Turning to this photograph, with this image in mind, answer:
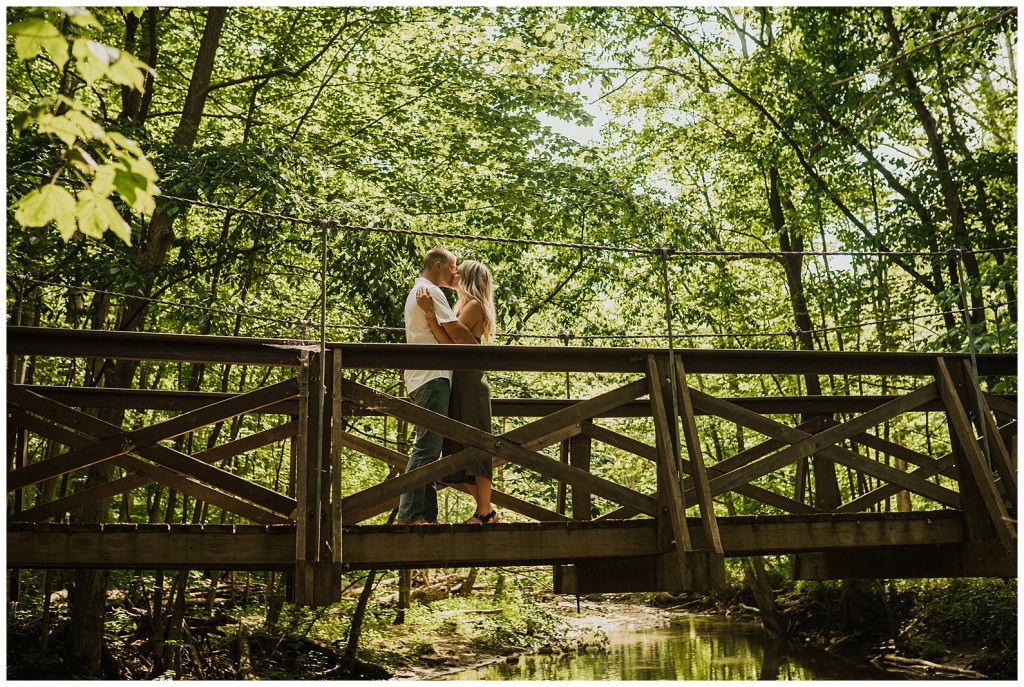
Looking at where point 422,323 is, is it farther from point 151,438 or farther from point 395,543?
point 151,438

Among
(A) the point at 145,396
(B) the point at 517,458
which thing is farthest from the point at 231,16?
(B) the point at 517,458

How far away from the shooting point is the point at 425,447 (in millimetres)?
4824

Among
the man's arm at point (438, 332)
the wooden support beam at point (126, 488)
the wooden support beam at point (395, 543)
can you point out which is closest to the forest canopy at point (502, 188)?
the wooden support beam at point (126, 488)

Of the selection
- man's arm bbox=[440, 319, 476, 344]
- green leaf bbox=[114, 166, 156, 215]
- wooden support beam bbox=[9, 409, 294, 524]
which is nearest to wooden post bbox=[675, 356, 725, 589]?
man's arm bbox=[440, 319, 476, 344]

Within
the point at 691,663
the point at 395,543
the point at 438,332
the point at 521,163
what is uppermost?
the point at 521,163

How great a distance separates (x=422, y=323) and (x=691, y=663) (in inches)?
322

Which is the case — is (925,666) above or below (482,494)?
below

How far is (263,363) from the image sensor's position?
15.1ft

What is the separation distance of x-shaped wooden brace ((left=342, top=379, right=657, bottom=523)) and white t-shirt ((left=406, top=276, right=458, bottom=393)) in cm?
26

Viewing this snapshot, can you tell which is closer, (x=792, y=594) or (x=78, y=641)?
(x=78, y=641)

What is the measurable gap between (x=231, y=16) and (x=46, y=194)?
9242mm

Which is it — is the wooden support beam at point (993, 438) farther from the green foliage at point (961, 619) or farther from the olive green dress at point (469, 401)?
the green foliage at point (961, 619)

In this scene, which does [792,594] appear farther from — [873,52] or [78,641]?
[78,641]

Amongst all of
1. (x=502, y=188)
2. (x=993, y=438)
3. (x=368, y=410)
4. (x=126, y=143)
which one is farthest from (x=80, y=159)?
(x=502, y=188)
